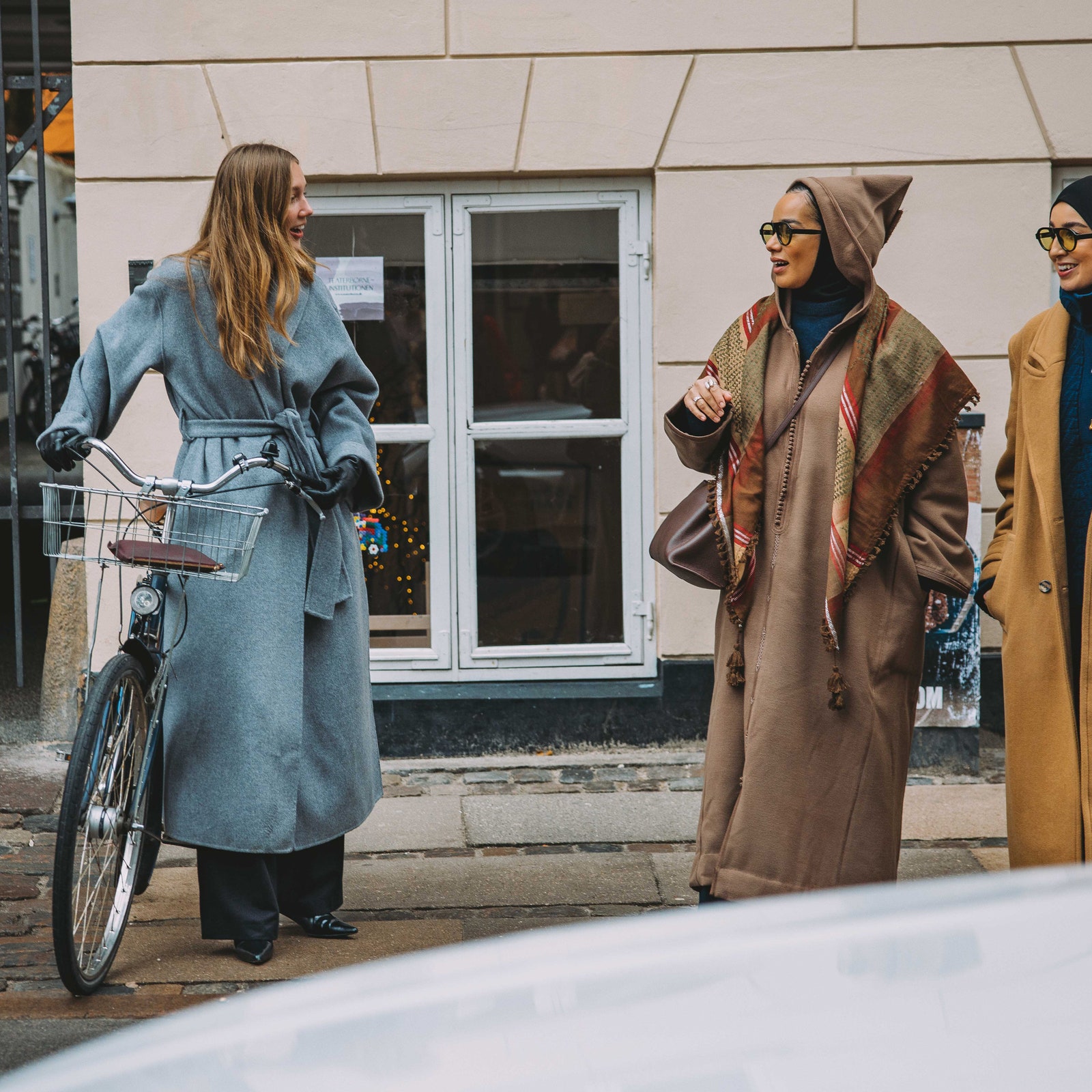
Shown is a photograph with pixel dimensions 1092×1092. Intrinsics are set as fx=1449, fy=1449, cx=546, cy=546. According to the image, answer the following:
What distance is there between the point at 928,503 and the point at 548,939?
2.03 meters

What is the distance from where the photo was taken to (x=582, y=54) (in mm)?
5906

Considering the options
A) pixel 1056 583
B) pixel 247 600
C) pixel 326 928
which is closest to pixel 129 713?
pixel 247 600

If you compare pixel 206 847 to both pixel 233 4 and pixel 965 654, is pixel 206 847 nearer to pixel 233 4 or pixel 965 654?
pixel 965 654

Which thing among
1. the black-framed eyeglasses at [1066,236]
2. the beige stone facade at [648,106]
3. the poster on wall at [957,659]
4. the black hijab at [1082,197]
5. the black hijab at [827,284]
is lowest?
the poster on wall at [957,659]

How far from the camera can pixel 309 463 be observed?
12.4ft

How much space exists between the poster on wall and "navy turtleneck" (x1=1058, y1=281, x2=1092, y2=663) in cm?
235

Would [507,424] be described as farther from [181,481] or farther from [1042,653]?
[1042,653]

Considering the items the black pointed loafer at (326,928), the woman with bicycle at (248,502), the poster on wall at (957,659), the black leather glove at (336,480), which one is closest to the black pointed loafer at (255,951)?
the woman with bicycle at (248,502)

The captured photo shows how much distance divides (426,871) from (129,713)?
1320 mm

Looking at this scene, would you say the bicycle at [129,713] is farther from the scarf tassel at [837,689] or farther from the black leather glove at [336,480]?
the scarf tassel at [837,689]

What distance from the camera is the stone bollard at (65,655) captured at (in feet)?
20.4

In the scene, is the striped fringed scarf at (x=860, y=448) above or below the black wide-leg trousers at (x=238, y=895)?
above

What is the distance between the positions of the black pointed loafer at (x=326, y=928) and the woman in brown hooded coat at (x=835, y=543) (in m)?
1.07

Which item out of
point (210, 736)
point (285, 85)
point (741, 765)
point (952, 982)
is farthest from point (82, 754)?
point (285, 85)
